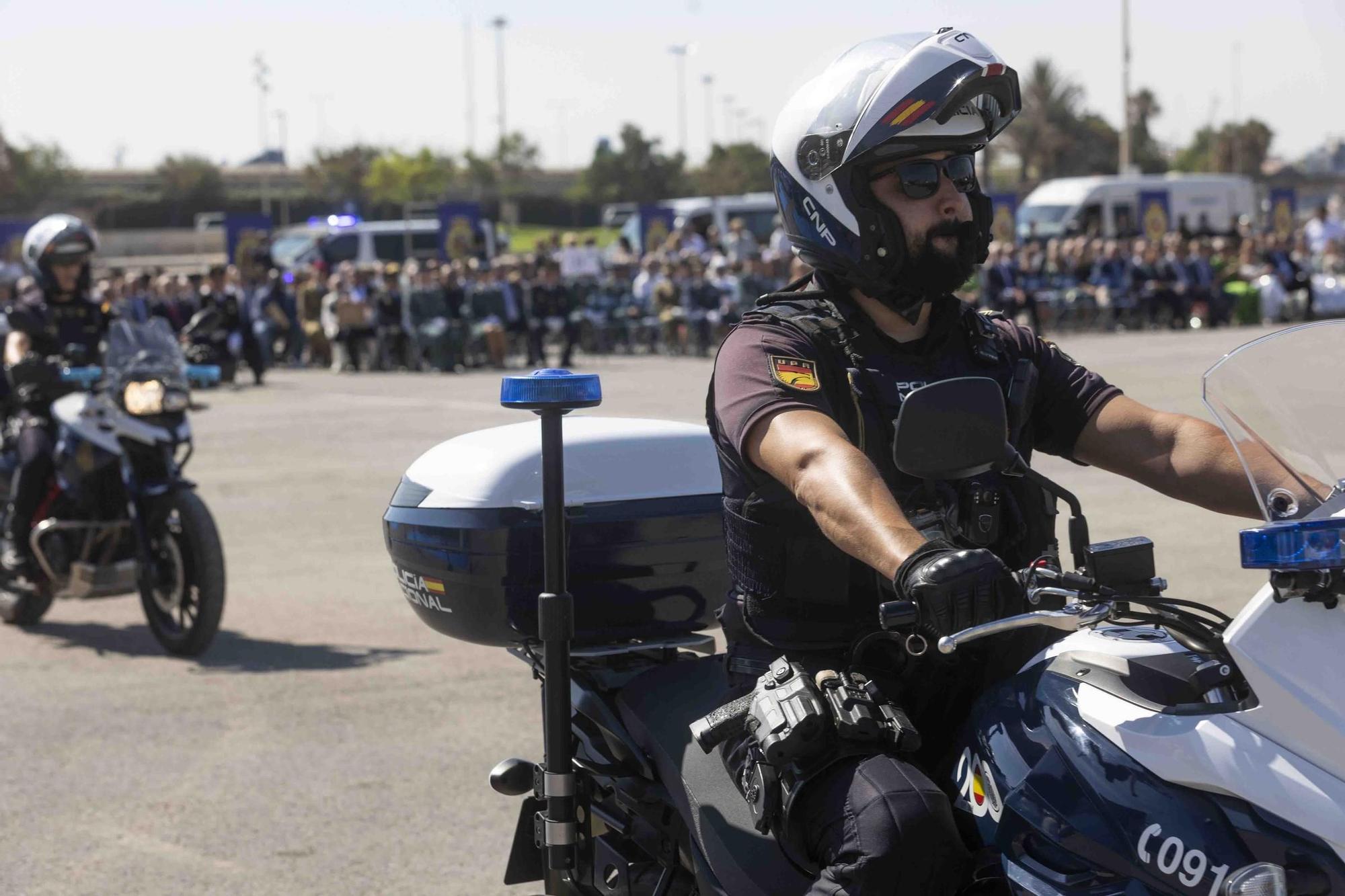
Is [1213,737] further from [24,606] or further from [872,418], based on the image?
[24,606]

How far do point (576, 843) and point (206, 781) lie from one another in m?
2.39

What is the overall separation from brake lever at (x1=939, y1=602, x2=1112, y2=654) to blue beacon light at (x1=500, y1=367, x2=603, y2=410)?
3.51ft

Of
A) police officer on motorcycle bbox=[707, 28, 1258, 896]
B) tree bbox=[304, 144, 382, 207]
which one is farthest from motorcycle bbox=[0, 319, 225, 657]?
tree bbox=[304, 144, 382, 207]

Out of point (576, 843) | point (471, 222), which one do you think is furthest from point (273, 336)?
point (576, 843)

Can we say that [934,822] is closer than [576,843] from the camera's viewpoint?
Yes

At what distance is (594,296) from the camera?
2620 centimetres

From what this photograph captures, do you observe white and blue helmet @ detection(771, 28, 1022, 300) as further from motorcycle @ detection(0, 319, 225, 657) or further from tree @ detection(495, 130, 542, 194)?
tree @ detection(495, 130, 542, 194)

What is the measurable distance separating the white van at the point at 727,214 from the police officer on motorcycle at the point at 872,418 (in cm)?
3041

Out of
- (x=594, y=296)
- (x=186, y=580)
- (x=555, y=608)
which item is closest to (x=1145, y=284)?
(x=594, y=296)

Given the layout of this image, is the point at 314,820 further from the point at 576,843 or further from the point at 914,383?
the point at 914,383

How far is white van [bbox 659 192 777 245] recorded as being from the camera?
34844 millimetres

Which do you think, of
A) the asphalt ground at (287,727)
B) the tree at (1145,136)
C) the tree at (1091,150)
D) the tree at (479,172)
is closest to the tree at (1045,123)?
the tree at (1091,150)

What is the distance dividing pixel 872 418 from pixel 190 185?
78592 mm

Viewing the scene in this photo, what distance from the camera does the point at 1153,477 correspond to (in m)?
2.82
